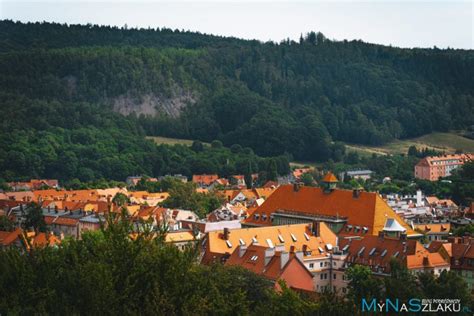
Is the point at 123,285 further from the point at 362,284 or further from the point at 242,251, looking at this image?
the point at 242,251

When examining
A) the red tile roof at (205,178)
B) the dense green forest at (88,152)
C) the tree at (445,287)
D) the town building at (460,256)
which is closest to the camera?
the tree at (445,287)

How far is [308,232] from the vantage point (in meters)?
74.1

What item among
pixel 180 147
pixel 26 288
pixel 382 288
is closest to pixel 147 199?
pixel 180 147

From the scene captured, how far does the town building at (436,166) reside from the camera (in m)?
165

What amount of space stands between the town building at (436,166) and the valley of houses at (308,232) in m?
39.3

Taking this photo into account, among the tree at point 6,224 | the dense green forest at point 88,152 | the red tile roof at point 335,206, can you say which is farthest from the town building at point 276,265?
the dense green forest at point 88,152

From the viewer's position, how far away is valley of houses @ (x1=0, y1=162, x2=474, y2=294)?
6419cm

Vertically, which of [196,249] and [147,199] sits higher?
[196,249]

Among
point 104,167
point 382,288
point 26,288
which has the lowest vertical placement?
point 104,167

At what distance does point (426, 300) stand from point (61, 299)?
59.3 feet

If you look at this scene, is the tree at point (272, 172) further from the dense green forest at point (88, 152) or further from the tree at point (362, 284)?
the tree at point (362, 284)

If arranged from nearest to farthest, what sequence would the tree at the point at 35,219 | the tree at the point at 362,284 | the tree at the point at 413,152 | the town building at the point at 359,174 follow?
the tree at the point at 362,284, the tree at the point at 35,219, the town building at the point at 359,174, the tree at the point at 413,152

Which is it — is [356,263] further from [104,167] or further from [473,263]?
[104,167]

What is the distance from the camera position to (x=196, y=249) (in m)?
40.3
